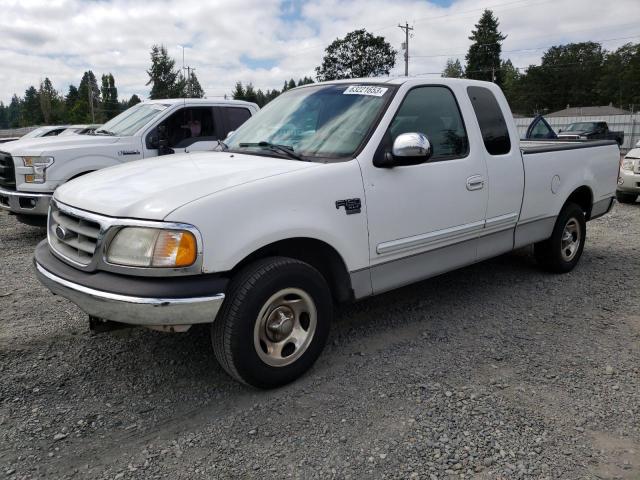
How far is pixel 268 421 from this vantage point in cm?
290

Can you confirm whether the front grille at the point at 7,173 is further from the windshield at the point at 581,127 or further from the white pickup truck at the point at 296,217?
the windshield at the point at 581,127

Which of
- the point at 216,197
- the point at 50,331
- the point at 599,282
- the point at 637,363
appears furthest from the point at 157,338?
the point at 599,282

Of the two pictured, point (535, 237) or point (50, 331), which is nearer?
point (50, 331)

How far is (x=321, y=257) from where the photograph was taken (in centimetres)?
344

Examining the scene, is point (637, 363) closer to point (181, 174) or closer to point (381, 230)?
point (381, 230)

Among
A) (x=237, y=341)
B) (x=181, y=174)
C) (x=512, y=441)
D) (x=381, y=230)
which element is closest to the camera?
(x=512, y=441)

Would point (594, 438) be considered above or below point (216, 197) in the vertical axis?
below

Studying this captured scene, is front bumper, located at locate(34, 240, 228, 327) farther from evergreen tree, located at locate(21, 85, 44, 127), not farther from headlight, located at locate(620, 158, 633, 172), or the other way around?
evergreen tree, located at locate(21, 85, 44, 127)

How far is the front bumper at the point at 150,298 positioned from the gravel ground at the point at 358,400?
A: 64cm

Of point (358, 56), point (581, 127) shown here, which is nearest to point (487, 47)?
point (358, 56)

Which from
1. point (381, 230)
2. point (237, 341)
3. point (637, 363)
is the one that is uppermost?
point (381, 230)

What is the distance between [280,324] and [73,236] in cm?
133

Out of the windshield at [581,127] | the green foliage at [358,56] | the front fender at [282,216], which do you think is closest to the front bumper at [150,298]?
the front fender at [282,216]

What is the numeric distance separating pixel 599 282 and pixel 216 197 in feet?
14.1
